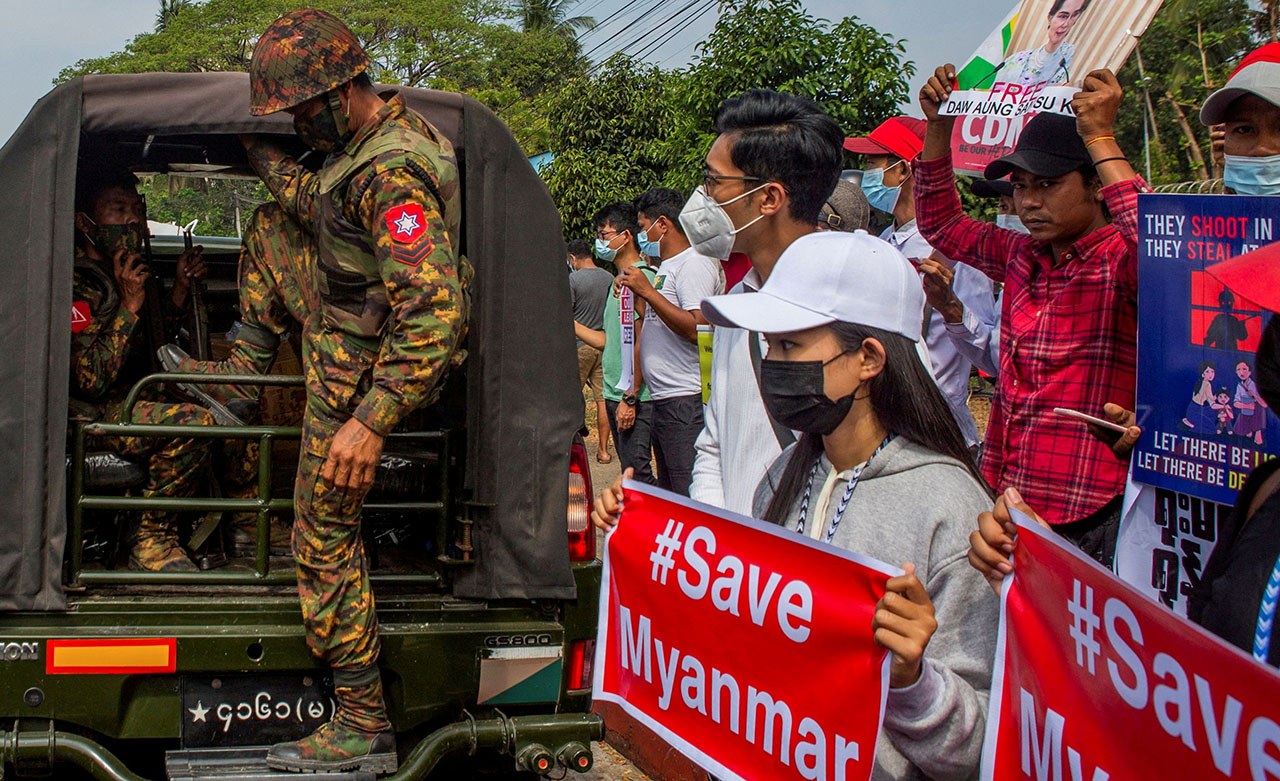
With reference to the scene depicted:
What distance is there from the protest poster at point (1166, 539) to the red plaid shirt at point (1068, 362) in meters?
0.26

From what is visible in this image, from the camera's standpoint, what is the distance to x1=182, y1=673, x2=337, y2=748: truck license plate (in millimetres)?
3445

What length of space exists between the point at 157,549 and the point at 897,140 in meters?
3.70

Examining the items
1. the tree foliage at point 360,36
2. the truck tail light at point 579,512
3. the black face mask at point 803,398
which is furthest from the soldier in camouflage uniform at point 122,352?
the tree foliage at point 360,36

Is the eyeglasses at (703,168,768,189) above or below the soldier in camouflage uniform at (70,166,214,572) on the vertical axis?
above

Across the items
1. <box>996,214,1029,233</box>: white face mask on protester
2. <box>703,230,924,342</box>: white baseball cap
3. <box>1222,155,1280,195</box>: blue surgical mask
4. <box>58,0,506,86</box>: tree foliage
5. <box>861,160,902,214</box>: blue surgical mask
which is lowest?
<box>703,230,924,342</box>: white baseball cap

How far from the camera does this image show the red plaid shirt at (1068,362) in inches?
122

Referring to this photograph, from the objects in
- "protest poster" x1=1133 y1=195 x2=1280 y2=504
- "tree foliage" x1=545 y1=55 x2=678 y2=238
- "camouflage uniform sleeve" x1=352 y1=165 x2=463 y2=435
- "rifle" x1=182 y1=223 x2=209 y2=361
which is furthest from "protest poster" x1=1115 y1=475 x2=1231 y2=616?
"tree foliage" x1=545 y1=55 x2=678 y2=238

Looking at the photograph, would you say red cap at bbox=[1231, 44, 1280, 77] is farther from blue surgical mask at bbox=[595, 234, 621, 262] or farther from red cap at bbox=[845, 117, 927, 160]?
blue surgical mask at bbox=[595, 234, 621, 262]

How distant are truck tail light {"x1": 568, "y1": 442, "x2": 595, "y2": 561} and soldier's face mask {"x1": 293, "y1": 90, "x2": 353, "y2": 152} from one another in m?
1.20

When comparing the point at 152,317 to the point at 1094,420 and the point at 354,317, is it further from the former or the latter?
the point at 1094,420

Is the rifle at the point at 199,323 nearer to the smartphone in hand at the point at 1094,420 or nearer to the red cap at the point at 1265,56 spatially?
the smartphone in hand at the point at 1094,420

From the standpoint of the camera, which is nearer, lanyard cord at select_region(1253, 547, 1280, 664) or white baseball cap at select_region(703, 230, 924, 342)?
lanyard cord at select_region(1253, 547, 1280, 664)

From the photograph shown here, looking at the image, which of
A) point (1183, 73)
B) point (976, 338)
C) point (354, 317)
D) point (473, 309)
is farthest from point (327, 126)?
point (1183, 73)

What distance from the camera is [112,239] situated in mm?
4312
